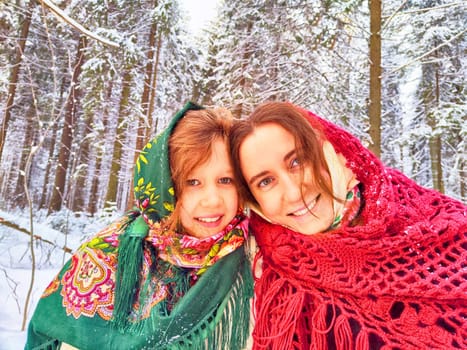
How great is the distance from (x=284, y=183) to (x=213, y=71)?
903 cm

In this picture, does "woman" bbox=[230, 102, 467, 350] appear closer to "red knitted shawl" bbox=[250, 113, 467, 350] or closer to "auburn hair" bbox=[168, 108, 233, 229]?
"red knitted shawl" bbox=[250, 113, 467, 350]

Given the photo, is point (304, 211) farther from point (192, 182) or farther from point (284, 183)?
point (192, 182)

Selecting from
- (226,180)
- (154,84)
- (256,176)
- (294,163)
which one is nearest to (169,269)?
(226,180)

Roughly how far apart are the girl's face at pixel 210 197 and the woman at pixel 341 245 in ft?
0.31

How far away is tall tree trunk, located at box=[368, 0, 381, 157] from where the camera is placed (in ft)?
18.6

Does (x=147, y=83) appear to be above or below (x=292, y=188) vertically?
above

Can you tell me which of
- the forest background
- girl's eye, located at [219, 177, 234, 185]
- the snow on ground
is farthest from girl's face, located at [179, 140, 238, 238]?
the snow on ground

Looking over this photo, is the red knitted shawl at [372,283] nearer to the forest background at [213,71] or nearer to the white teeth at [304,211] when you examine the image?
the white teeth at [304,211]

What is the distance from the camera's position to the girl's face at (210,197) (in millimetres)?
1902

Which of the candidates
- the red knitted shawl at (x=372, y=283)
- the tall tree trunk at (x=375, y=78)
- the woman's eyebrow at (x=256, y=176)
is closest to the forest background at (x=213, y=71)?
the tall tree trunk at (x=375, y=78)

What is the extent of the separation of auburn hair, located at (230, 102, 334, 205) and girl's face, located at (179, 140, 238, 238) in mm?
76

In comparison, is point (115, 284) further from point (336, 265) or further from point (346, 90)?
point (346, 90)

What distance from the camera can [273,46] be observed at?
24.3 feet

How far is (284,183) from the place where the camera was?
1.77 metres
